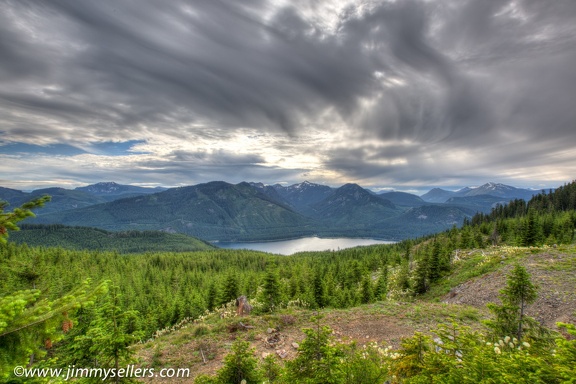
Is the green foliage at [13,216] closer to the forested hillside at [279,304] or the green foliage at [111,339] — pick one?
the forested hillside at [279,304]

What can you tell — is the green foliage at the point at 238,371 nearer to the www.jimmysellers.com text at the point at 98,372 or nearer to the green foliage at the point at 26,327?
the www.jimmysellers.com text at the point at 98,372

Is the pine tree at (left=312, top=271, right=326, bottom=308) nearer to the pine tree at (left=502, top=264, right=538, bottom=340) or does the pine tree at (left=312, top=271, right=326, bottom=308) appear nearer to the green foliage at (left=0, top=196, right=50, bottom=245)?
the pine tree at (left=502, top=264, right=538, bottom=340)

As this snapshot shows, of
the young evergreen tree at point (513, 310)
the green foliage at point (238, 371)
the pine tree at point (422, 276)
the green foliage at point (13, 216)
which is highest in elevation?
the green foliage at point (13, 216)

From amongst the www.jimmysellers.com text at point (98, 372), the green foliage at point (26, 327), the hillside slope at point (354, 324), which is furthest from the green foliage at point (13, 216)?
the hillside slope at point (354, 324)

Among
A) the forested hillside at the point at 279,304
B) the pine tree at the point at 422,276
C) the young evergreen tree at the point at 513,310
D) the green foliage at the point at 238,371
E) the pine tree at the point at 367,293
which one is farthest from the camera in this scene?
the pine tree at the point at 367,293

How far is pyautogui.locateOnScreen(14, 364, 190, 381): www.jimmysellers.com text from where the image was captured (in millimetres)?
5371

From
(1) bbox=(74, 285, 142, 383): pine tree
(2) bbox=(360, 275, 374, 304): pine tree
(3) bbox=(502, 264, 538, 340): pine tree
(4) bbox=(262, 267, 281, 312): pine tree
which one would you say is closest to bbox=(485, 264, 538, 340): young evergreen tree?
(3) bbox=(502, 264, 538, 340): pine tree

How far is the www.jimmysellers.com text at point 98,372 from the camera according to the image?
537 centimetres

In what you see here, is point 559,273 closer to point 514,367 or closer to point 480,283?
point 480,283

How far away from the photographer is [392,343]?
1681 cm

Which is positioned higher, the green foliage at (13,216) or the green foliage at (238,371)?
the green foliage at (13,216)

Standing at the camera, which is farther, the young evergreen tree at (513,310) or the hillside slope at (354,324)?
the hillside slope at (354,324)

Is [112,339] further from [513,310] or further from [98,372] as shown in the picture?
[513,310]

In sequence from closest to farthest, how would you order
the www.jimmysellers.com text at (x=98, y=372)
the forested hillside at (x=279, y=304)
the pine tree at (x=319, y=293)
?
1. the forested hillside at (x=279, y=304)
2. the www.jimmysellers.com text at (x=98, y=372)
3. the pine tree at (x=319, y=293)
